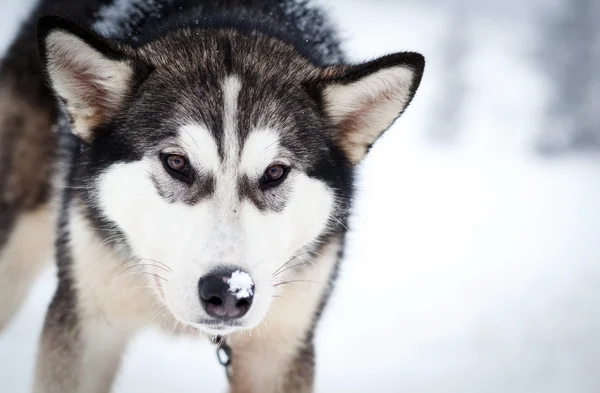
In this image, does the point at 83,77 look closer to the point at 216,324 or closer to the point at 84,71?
the point at 84,71

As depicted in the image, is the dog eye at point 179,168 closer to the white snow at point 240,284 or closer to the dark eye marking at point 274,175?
the dark eye marking at point 274,175

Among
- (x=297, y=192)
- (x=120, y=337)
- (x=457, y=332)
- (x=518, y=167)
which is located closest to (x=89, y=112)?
(x=297, y=192)

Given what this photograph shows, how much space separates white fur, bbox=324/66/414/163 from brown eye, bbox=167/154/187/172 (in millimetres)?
533

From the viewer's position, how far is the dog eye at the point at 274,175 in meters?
2.14

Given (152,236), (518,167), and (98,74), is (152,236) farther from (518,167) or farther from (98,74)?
(518,167)

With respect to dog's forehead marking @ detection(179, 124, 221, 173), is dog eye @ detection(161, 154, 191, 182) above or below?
below

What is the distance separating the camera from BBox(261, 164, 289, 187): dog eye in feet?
7.02

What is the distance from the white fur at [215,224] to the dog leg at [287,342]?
28cm

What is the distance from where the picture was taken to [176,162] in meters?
2.10

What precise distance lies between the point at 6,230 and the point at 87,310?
96 centimetres

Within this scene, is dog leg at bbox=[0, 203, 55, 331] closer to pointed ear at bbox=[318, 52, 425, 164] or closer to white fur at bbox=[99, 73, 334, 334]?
white fur at bbox=[99, 73, 334, 334]

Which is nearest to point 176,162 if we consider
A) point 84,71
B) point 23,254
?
point 84,71

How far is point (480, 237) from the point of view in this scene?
5207mm

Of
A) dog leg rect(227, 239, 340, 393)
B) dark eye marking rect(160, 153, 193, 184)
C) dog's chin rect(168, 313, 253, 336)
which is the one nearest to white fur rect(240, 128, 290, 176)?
dark eye marking rect(160, 153, 193, 184)
